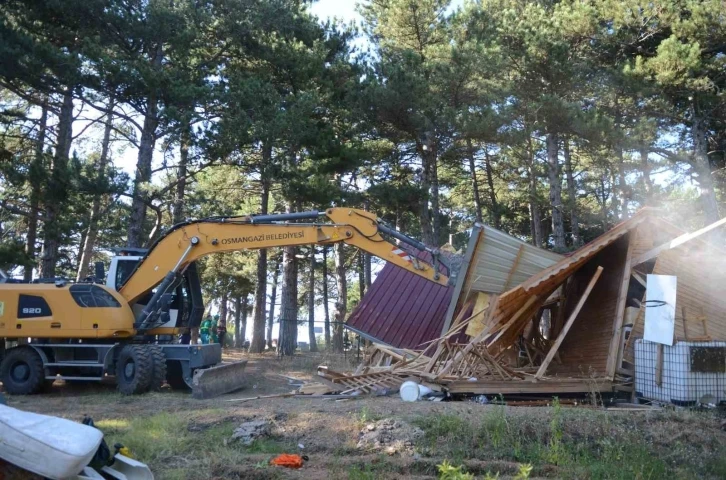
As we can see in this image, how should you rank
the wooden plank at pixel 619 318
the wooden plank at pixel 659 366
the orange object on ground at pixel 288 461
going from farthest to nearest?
the wooden plank at pixel 619 318 → the wooden plank at pixel 659 366 → the orange object on ground at pixel 288 461

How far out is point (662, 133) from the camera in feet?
79.3

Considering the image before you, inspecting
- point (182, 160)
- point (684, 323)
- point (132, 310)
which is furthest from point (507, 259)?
point (182, 160)

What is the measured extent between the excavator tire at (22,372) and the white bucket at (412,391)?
8.27 m

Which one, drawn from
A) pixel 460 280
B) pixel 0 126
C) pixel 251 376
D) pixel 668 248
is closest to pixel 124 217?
pixel 0 126

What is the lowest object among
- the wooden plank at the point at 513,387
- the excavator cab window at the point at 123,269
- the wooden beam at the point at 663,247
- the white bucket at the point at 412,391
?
the white bucket at the point at 412,391

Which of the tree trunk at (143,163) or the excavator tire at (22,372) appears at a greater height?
the tree trunk at (143,163)

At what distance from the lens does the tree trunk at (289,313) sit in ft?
79.8

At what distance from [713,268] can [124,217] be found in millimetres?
26545

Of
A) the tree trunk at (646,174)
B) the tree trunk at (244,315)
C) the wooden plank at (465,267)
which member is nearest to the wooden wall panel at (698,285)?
the wooden plank at (465,267)

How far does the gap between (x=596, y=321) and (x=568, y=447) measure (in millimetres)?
5647

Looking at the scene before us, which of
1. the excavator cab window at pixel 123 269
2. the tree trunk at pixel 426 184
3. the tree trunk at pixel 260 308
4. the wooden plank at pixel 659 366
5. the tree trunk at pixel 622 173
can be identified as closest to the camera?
the wooden plank at pixel 659 366

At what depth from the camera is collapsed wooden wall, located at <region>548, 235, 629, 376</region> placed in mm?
12422

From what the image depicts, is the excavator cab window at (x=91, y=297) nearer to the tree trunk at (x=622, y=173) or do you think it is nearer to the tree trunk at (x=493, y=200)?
the tree trunk at (x=622, y=173)

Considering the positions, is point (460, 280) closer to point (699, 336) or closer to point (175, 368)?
point (699, 336)
